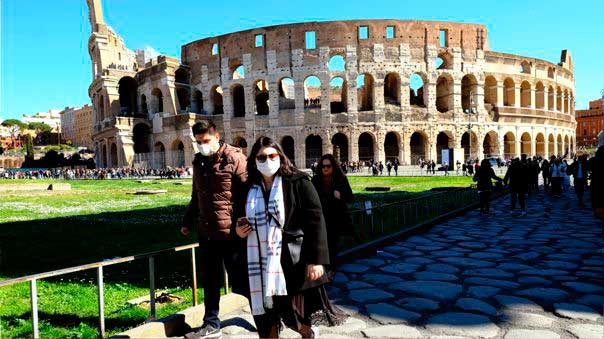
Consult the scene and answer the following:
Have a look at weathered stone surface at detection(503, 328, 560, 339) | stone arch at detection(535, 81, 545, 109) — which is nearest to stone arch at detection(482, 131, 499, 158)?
stone arch at detection(535, 81, 545, 109)

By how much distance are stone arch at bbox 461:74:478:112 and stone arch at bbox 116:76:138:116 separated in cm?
3594

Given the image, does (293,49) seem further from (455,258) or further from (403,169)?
(455,258)

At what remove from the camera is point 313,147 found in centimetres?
3819

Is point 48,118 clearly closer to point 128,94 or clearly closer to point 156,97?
point 128,94

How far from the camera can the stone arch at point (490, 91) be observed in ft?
127

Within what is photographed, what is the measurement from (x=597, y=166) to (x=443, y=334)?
10.4ft

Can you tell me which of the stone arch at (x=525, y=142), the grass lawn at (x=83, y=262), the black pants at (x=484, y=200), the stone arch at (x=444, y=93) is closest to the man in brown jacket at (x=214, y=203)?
the grass lawn at (x=83, y=262)

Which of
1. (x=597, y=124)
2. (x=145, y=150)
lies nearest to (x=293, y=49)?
(x=145, y=150)

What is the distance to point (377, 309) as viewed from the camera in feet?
12.4

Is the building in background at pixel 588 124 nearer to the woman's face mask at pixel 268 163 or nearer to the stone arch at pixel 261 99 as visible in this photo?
the stone arch at pixel 261 99

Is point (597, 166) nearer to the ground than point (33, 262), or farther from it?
farther from it

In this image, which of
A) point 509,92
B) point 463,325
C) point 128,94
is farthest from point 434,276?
point 128,94

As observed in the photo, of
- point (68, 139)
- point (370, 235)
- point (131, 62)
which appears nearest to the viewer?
point (370, 235)

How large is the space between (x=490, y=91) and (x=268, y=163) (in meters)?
41.8
